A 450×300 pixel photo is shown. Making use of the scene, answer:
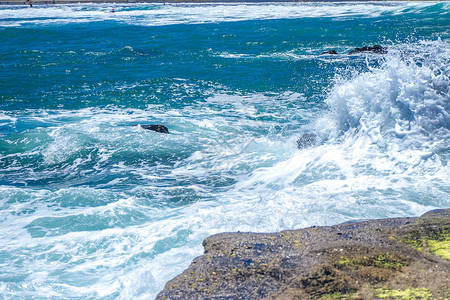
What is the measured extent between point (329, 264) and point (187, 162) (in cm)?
473

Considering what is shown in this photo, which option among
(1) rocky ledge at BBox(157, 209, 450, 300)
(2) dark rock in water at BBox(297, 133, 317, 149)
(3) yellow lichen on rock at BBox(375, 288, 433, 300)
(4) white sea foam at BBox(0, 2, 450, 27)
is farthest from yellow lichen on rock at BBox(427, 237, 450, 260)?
(4) white sea foam at BBox(0, 2, 450, 27)

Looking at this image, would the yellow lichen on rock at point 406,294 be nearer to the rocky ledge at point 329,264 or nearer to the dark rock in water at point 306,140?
the rocky ledge at point 329,264

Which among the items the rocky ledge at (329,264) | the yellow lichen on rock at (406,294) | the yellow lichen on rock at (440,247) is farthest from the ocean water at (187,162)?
the yellow lichen on rock at (406,294)

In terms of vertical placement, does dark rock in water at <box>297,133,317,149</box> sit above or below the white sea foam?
below

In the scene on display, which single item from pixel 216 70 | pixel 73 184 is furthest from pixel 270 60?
pixel 73 184

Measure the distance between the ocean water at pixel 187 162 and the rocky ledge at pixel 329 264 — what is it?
1.44 ft

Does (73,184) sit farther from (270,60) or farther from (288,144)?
(270,60)

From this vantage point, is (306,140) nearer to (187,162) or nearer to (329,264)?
(187,162)

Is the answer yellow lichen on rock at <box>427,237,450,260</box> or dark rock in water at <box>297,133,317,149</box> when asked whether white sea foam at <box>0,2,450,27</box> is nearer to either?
dark rock in water at <box>297,133,317,149</box>

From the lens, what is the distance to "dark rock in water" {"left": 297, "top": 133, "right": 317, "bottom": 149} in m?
8.30

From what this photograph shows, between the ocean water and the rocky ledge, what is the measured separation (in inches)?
17.3

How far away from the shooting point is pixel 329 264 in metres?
3.75

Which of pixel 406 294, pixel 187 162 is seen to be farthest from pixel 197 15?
pixel 406 294

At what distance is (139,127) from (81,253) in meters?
5.20
